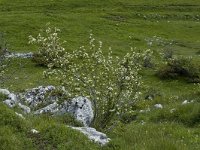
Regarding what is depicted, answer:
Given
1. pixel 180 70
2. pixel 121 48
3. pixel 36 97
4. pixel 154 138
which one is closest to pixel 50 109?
pixel 36 97

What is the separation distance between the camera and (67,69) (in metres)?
19.2

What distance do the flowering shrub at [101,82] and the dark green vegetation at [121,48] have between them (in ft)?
3.28

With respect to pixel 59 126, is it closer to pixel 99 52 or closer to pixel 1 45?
pixel 99 52

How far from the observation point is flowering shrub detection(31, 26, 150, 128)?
58.9ft

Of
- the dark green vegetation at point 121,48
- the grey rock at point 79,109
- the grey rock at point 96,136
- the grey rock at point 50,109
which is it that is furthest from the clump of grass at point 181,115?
the grey rock at point 96,136

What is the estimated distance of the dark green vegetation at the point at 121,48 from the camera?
1377cm

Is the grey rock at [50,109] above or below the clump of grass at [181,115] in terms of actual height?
above

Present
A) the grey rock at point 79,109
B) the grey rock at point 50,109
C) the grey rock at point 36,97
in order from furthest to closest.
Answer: the grey rock at point 36,97
the grey rock at point 50,109
the grey rock at point 79,109

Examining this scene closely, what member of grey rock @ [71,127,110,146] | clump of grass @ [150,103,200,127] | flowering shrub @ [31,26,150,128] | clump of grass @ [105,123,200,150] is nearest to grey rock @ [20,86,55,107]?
flowering shrub @ [31,26,150,128]

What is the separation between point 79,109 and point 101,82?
1560 mm

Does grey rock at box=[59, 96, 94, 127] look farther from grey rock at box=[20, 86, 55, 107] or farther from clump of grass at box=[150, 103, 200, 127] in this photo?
clump of grass at box=[150, 103, 200, 127]

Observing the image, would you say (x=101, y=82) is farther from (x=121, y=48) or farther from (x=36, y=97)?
(x=121, y=48)

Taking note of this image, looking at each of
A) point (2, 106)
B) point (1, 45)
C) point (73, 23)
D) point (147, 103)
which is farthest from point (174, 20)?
point (2, 106)

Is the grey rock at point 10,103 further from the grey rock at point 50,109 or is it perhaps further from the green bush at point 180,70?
the green bush at point 180,70
